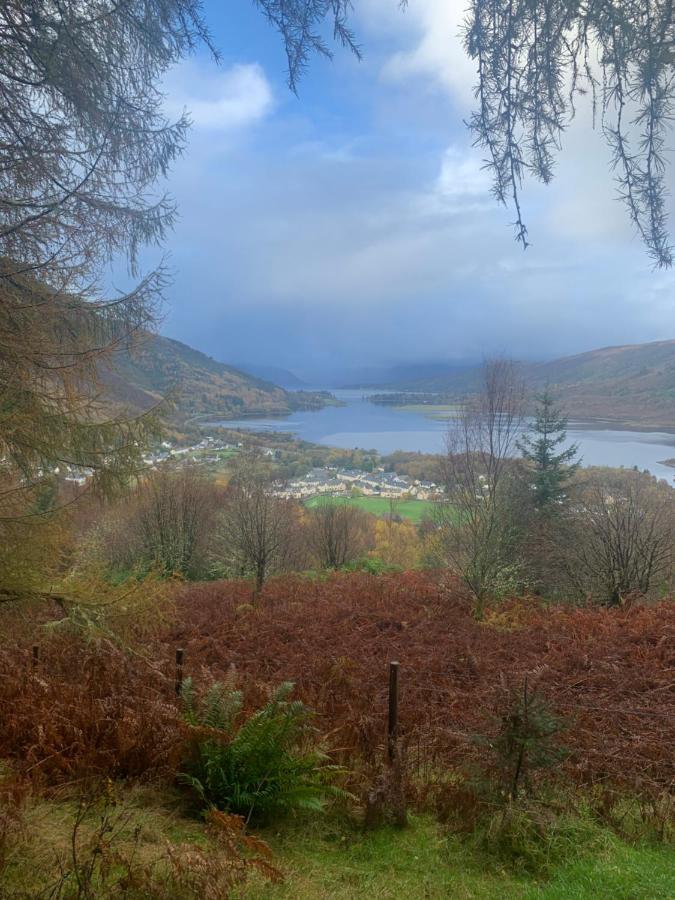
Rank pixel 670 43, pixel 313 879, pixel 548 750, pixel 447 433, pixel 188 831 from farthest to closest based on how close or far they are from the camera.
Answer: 1. pixel 447 433
2. pixel 548 750
3. pixel 188 831
4. pixel 313 879
5. pixel 670 43

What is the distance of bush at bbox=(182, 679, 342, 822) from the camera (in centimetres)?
317

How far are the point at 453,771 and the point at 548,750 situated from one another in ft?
2.90

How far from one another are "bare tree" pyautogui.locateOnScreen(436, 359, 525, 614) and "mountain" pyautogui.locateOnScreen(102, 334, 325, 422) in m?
5.57

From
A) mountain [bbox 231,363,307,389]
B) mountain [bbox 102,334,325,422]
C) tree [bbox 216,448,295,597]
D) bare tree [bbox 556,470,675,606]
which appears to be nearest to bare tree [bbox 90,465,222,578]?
tree [bbox 216,448,295,597]

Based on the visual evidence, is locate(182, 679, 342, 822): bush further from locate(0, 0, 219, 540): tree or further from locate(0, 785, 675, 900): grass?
locate(0, 0, 219, 540): tree

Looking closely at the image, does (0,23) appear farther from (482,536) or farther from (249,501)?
(249,501)

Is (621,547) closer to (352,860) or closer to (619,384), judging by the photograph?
(352,860)

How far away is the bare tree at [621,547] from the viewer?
11.7 metres

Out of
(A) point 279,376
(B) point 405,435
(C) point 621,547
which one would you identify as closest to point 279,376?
(A) point 279,376

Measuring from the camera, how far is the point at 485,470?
10.7 m

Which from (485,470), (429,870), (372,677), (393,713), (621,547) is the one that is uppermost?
(485,470)

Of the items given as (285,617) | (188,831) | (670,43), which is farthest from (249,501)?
(670,43)

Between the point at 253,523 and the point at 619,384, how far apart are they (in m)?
38.0

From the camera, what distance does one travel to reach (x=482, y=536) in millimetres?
10391
